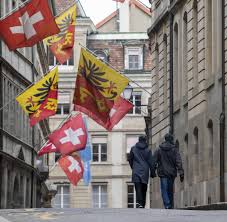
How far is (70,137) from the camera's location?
38.7 metres

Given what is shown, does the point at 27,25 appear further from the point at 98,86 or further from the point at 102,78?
the point at 102,78

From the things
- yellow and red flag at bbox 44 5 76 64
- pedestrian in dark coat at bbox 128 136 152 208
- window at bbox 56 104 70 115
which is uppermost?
window at bbox 56 104 70 115

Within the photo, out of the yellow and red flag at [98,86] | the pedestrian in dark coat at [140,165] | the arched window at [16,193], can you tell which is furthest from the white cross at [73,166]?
the pedestrian in dark coat at [140,165]

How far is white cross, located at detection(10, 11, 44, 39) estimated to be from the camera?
28922mm

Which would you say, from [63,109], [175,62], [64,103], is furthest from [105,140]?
[175,62]

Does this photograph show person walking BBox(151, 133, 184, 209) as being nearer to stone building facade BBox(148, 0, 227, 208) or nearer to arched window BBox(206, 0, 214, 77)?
stone building facade BBox(148, 0, 227, 208)

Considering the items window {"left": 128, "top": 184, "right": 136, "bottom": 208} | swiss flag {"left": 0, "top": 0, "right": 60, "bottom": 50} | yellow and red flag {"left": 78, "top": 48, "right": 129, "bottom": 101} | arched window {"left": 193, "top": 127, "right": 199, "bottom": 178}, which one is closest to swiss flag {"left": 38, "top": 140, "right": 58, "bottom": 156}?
arched window {"left": 193, "top": 127, "right": 199, "bottom": 178}

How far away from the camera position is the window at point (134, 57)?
81.6 meters

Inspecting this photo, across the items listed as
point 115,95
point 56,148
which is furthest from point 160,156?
point 56,148

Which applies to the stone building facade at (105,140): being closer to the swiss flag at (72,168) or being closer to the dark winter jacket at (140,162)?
the swiss flag at (72,168)

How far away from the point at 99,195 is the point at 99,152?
9.39 ft

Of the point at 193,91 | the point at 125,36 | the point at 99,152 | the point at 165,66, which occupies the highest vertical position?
the point at 125,36

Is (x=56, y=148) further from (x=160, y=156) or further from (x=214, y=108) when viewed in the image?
(x=160, y=156)

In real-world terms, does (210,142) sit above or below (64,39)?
below
